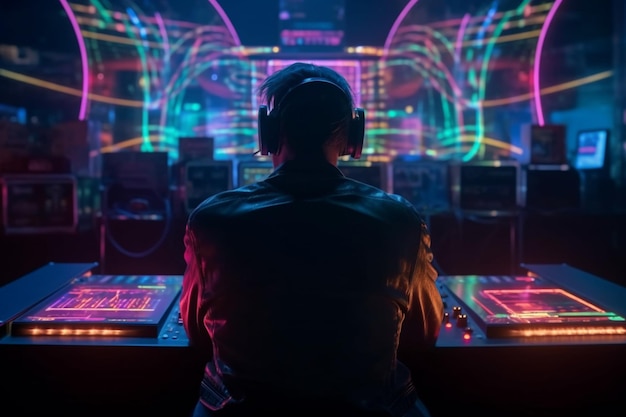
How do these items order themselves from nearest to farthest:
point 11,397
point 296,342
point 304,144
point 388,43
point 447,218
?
point 296,342 < point 304,144 < point 11,397 < point 447,218 < point 388,43

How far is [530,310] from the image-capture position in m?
1.48

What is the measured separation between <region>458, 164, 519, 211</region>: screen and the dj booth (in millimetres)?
2175

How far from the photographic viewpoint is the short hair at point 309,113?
1166 mm

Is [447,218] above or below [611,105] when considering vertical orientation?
below

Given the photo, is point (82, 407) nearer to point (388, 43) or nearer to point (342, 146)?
point (342, 146)

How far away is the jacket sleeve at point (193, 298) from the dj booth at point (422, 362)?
55 millimetres

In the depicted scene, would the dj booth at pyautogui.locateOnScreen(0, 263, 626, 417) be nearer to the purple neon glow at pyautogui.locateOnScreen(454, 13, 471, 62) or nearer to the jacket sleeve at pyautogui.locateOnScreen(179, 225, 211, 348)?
the jacket sleeve at pyautogui.locateOnScreen(179, 225, 211, 348)

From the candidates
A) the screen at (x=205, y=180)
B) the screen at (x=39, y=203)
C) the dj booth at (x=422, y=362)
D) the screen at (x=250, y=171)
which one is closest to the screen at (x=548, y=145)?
the screen at (x=250, y=171)

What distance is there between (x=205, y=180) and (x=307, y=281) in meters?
2.62

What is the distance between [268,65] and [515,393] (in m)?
3.96

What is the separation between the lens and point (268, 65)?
4816 millimetres

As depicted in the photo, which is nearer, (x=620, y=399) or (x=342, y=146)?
(x=342, y=146)

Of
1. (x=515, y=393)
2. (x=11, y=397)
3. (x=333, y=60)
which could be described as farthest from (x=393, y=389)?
(x=333, y=60)

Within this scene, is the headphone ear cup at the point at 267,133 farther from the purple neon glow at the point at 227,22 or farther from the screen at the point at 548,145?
the purple neon glow at the point at 227,22
